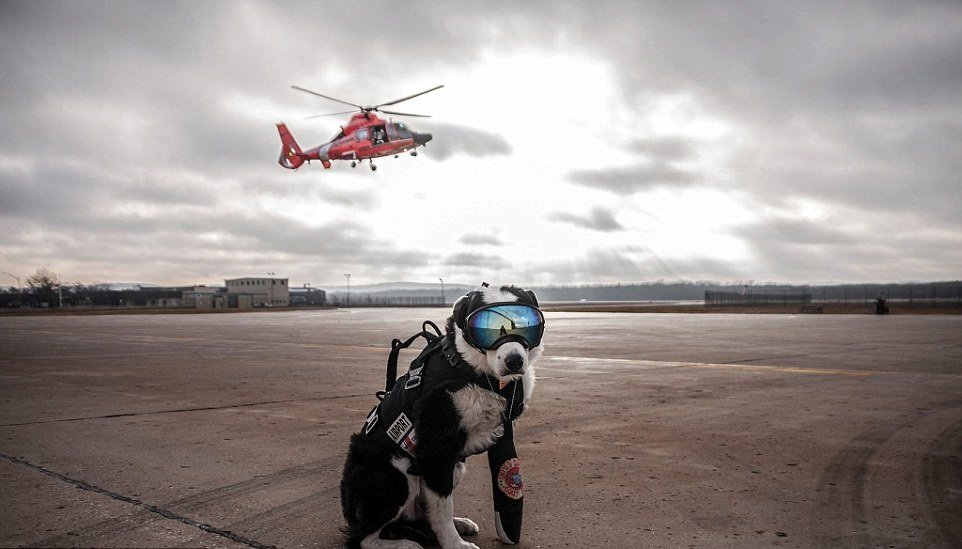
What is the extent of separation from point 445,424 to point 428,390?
187 millimetres

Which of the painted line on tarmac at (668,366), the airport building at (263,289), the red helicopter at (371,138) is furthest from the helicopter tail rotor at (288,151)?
the airport building at (263,289)

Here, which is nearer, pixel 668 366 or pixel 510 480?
pixel 510 480

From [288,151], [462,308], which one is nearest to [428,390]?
[462,308]

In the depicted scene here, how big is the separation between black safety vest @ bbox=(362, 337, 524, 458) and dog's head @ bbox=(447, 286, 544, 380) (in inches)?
2.1

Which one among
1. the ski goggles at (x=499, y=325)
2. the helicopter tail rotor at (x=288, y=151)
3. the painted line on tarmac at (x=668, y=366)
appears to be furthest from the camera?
the helicopter tail rotor at (x=288, y=151)

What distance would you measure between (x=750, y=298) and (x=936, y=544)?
86078mm

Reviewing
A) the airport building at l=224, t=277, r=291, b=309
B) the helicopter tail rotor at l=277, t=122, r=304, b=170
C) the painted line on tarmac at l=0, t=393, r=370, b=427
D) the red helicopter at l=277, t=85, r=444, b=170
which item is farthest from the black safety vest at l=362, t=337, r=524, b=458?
the airport building at l=224, t=277, r=291, b=309

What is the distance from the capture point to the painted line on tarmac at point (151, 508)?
315 cm

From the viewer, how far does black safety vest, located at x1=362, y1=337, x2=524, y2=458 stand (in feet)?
9.66

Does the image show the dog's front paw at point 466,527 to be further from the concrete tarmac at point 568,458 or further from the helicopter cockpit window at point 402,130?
the helicopter cockpit window at point 402,130

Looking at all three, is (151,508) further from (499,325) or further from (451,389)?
(499,325)

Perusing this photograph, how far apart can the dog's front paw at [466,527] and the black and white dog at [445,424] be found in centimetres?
29

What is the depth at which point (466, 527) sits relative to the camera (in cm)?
333

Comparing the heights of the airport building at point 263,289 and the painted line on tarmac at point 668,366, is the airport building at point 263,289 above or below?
above
